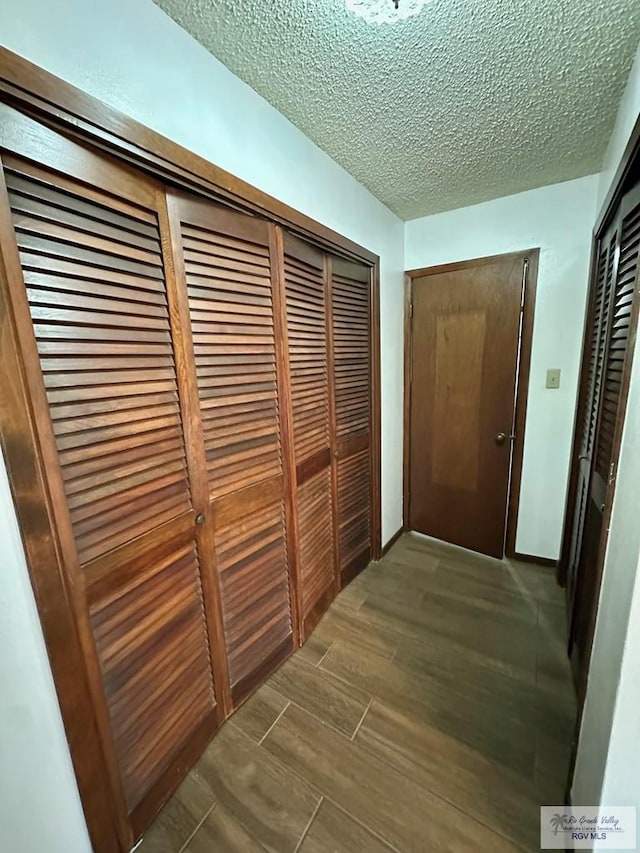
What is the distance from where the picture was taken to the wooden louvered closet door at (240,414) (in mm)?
1091

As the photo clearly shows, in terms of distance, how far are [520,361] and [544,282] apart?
46 centimetres

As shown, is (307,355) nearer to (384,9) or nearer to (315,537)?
(315,537)

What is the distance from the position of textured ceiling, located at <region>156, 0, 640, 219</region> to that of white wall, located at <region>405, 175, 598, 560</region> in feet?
0.92

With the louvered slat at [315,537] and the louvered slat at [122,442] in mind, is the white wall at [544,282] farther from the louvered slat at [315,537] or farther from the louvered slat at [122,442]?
the louvered slat at [122,442]

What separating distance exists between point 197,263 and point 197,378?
0.36m

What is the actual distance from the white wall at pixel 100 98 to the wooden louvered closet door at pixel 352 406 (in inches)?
24.9

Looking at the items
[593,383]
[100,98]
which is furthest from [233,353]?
[593,383]

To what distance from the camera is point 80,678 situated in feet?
2.72

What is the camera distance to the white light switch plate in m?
2.04

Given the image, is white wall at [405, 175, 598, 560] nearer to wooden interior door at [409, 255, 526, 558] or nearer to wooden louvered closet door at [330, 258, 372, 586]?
wooden interior door at [409, 255, 526, 558]

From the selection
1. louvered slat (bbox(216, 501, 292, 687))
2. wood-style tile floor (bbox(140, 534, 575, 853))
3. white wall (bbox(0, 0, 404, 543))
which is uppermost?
white wall (bbox(0, 0, 404, 543))

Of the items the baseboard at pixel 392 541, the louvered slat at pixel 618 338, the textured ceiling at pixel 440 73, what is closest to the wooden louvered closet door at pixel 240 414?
the textured ceiling at pixel 440 73

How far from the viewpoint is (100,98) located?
804mm

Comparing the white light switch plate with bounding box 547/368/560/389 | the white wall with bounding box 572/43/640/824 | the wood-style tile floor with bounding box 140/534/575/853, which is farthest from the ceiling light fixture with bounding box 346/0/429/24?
the wood-style tile floor with bounding box 140/534/575/853
